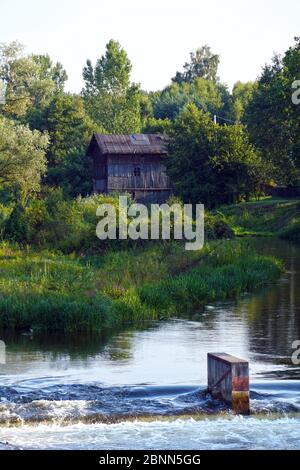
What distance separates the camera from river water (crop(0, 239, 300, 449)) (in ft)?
52.6

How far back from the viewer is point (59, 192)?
139 ft

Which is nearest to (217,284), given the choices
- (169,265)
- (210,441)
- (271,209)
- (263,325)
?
(169,265)

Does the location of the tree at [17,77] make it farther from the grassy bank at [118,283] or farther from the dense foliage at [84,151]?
the grassy bank at [118,283]

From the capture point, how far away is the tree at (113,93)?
109 metres

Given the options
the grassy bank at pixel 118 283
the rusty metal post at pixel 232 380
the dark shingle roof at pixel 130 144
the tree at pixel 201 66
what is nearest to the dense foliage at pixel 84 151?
the dark shingle roof at pixel 130 144

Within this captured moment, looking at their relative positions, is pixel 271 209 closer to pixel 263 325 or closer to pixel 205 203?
pixel 205 203

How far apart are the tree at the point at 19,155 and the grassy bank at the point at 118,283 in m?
18.1

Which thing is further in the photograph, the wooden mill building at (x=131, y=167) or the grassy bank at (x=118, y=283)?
the wooden mill building at (x=131, y=167)

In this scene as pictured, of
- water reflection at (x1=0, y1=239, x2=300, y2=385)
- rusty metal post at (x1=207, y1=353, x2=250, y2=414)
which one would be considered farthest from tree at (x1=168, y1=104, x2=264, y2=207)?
rusty metal post at (x1=207, y1=353, x2=250, y2=414)

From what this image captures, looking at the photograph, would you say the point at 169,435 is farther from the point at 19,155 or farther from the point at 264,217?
the point at 264,217

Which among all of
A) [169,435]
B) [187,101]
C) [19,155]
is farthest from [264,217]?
[169,435]

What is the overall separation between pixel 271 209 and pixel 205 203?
5.14 metres

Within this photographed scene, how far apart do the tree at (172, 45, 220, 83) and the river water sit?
137 metres
